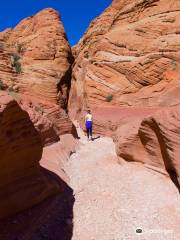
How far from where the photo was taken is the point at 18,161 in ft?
21.3

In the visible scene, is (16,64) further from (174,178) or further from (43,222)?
(43,222)

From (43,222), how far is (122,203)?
6.18 feet

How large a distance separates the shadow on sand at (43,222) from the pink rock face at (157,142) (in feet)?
8.40

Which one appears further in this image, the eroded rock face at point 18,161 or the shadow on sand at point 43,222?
the shadow on sand at point 43,222

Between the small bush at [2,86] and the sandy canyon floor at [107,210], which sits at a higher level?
the small bush at [2,86]

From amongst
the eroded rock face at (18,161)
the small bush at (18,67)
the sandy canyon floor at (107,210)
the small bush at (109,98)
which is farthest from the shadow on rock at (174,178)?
the small bush at (18,67)

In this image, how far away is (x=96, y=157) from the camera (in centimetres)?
1152

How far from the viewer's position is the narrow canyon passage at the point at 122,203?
6.41 metres

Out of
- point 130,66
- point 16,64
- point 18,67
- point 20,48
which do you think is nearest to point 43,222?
point 130,66

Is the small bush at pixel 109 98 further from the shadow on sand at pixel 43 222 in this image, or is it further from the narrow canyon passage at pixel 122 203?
the shadow on sand at pixel 43 222

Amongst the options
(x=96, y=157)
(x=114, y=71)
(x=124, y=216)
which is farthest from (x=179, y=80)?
(x=124, y=216)

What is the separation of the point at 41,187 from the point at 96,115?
11723 mm

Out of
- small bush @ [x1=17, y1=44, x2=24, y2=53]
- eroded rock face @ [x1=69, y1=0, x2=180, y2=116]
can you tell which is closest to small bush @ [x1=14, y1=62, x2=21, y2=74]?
small bush @ [x1=17, y1=44, x2=24, y2=53]

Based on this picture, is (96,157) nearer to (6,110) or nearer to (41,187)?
(41,187)
